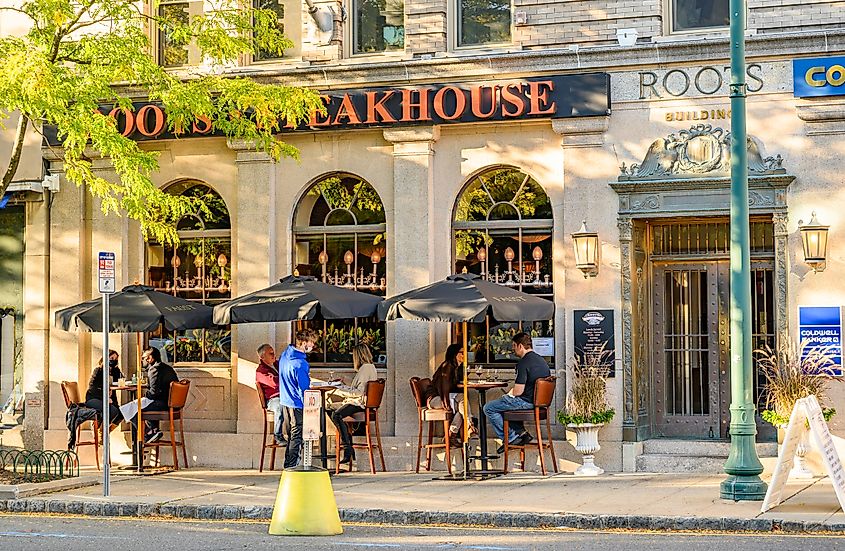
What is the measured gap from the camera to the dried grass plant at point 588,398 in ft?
54.2

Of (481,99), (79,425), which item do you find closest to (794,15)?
(481,99)

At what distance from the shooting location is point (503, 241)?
1795cm

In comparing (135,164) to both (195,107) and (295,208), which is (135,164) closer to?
(195,107)

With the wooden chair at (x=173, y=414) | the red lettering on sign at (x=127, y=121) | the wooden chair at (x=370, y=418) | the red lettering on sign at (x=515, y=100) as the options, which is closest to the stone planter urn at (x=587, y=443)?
the wooden chair at (x=370, y=418)

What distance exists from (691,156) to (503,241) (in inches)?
109

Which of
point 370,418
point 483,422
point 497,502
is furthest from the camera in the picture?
point 370,418

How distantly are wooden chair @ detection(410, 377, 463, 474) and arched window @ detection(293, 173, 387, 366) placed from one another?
1156 mm

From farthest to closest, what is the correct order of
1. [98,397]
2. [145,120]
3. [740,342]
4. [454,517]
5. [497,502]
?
[145,120] → [98,397] → [497,502] → [740,342] → [454,517]

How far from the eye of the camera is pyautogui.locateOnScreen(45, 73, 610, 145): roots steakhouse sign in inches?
677

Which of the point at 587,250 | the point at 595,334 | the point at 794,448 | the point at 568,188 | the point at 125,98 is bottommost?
the point at 794,448

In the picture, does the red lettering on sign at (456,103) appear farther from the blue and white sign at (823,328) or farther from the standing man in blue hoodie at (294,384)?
the blue and white sign at (823,328)

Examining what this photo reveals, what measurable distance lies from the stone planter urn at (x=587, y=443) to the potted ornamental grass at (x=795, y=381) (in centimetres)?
209

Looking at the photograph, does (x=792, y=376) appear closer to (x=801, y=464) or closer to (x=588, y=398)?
(x=801, y=464)

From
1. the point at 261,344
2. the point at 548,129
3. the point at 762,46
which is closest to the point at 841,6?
the point at 762,46
